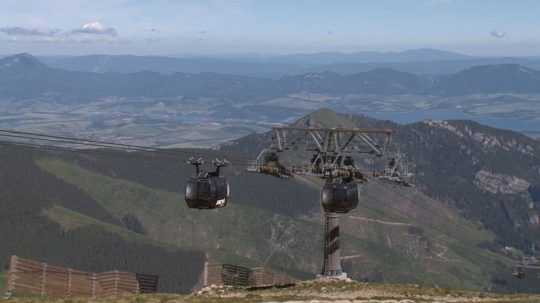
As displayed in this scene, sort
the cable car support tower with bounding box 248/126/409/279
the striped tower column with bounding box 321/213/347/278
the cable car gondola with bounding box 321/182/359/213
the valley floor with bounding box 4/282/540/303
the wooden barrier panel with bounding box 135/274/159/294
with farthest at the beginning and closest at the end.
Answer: the striped tower column with bounding box 321/213/347/278 → the cable car support tower with bounding box 248/126/409/279 → the cable car gondola with bounding box 321/182/359/213 → the wooden barrier panel with bounding box 135/274/159/294 → the valley floor with bounding box 4/282/540/303

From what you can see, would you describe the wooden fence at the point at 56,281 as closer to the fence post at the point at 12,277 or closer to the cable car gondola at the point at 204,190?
the fence post at the point at 12,277

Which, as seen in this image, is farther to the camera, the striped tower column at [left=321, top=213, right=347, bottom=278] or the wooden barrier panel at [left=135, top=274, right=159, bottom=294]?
the striped tower column at [left=321, top=213, right=347, bottom=278]

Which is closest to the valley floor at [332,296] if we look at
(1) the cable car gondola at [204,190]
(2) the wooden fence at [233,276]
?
(2) the wooden fence at [233,276]

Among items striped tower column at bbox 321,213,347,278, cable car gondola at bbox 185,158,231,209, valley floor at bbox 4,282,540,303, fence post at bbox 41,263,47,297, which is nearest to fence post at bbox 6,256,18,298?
valley floor at bbox 4,282,540,303

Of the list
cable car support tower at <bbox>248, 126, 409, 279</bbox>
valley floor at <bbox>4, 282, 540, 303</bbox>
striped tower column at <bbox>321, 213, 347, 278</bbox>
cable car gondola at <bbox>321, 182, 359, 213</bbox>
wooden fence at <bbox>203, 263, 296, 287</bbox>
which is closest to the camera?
valley floor at <bbox>4, 282, 540, 303</bbox>

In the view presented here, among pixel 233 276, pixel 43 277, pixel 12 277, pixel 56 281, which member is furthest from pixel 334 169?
pixel 12 277

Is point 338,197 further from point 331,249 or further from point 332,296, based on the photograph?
point 332,296

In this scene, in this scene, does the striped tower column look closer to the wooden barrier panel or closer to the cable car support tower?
the cable car support tower
